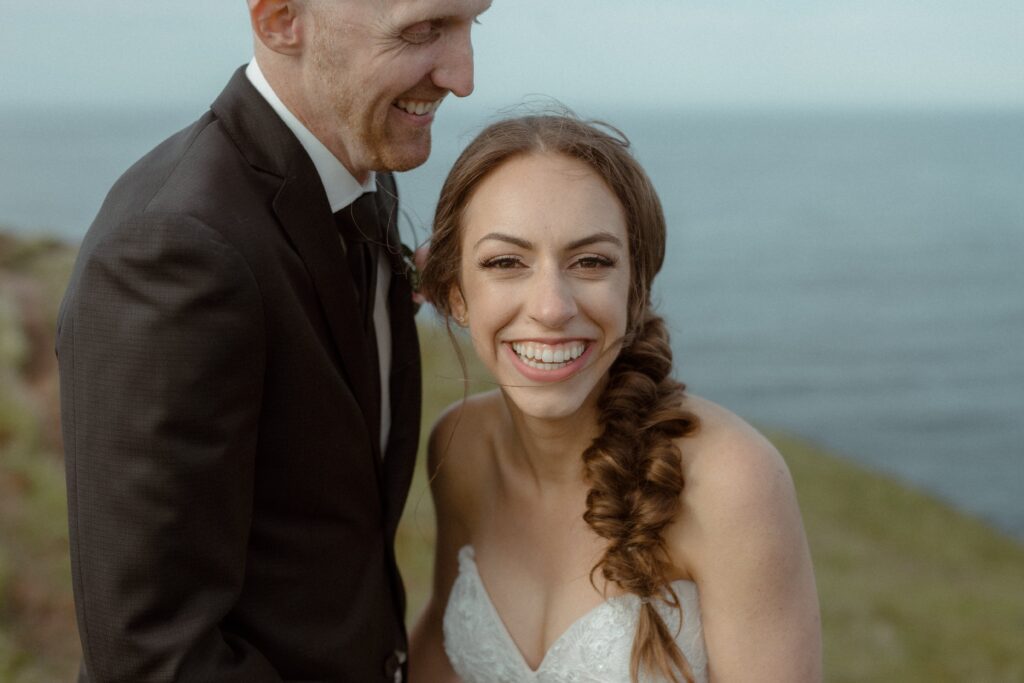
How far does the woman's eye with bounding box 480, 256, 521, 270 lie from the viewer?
296 cm

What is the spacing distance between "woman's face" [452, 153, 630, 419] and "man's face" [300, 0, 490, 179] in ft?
0.88

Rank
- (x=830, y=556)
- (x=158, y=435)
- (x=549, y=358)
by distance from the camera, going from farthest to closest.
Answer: (x=830, y=556) < (x=549, y=358) < (x=158, y=435)

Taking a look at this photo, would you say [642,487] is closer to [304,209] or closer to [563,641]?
[563,641]

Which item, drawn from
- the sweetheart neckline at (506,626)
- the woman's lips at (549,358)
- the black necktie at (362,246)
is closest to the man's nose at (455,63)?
the black necktie at (362,246)

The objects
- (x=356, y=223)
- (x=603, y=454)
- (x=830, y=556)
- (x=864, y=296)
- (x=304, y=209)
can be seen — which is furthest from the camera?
(x=864, y=296)

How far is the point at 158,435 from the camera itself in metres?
2.45

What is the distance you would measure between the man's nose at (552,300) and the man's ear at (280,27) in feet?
2.75

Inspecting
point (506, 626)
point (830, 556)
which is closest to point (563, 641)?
point (506, 626)

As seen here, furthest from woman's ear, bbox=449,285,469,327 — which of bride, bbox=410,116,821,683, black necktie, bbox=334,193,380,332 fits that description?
black necktie, bbox=334,193,380,332

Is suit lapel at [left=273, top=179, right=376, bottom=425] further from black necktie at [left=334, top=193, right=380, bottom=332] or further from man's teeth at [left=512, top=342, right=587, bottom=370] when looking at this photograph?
man's teeth at [left=512, top=342, right=587, bottom=370]

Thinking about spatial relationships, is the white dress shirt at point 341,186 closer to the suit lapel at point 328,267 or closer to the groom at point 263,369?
the groom at point 263,369

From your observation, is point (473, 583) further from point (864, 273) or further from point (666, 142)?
point (666, 142)

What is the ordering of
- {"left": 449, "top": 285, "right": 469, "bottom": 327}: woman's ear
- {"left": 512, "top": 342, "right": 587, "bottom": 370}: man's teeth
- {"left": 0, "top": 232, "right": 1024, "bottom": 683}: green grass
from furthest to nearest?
{"left": 0, "top": 232, "right": 1024, "bottom": 683}: green grass → {"left": 449, "top": 285, "right": 469, "bottom": 327}: woman's ear → {"left": 512, "top": 342, "right": 587, "bottom": 370}: man's teeth

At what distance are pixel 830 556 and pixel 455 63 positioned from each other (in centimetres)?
849
